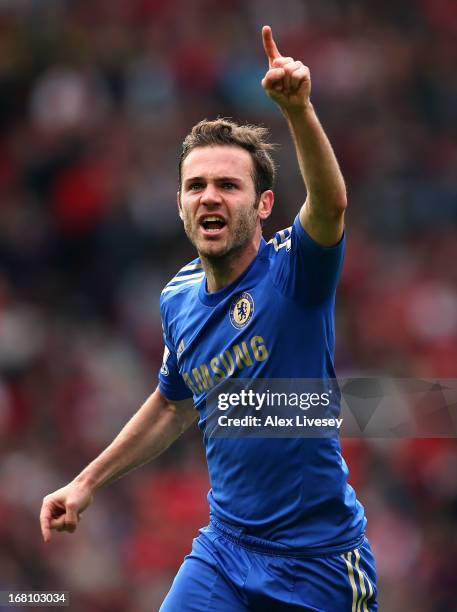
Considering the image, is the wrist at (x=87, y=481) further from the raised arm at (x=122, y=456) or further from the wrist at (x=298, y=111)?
the wrist at (x=298, y=111)

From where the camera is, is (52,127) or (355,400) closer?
(355,400)

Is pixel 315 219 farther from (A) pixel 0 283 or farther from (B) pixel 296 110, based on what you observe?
(A) pixel 0 283

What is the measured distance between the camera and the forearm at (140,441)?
16.5 ft

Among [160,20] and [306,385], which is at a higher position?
[160,20]

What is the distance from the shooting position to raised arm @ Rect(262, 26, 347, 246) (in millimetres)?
3877

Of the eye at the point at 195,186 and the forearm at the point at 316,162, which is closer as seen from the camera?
the forearm at the point at 316,162

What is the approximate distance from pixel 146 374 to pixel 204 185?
642 centimetres

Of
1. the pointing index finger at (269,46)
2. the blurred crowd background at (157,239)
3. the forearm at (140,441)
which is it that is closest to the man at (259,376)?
the forearm at (140,441)

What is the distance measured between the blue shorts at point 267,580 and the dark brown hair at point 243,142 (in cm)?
140

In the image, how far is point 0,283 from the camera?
11.5m

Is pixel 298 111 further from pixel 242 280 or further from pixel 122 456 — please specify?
pixel 122 456

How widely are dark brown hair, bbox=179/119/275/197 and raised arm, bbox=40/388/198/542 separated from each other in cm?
108

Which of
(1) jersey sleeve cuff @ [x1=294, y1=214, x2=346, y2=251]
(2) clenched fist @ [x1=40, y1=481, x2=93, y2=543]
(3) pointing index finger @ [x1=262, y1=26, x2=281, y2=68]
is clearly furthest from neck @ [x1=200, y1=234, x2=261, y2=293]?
(2) clenched fist @ [x1=40, y1=481, x2=93, y2=543]

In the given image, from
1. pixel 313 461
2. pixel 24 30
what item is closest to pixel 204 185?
pixel 313 461
